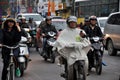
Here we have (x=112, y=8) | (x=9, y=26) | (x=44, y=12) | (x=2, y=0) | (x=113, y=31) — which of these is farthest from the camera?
(x=44, y=12)

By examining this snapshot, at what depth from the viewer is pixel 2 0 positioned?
3456cm

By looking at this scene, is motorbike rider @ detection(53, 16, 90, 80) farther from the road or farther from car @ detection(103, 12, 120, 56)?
car @ detection(103, 12, 120, 56)

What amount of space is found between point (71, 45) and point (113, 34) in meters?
9.11

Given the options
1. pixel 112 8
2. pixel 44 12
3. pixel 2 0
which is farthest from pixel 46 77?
pixel 44 12

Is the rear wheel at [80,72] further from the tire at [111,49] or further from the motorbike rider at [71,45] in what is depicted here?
the tire at [111,49]

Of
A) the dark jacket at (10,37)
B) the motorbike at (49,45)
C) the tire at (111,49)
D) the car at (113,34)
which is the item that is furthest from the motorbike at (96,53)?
the tire at (111,49)

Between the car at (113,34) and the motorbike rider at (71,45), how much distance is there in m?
8.34

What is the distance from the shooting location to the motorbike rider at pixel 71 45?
802 cm

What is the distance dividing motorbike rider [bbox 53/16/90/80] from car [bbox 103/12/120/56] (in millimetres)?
8338

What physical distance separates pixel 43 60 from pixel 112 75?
4.61 m

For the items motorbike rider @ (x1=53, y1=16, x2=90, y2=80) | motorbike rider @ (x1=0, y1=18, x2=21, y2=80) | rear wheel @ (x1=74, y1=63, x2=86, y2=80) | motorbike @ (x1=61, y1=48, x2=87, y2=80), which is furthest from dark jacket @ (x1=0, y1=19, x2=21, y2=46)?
rear wheel @ (x1=74, y1=63, x2=86, y2=80)

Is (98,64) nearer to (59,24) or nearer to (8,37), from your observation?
(8,37)

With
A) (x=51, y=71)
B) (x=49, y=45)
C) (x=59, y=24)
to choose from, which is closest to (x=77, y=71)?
(x=51, y=71)

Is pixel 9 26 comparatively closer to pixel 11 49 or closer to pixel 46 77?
pixel 11 49
